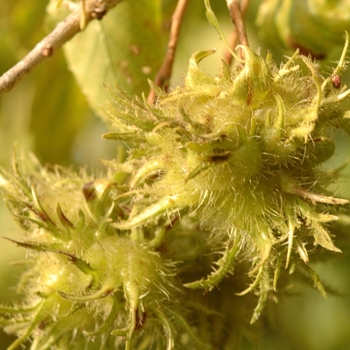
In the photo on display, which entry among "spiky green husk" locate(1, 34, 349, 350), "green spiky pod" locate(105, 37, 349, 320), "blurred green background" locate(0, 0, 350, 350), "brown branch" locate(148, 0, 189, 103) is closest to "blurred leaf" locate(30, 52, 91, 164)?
"blurred green background" locate(0, 0, 350, 350)

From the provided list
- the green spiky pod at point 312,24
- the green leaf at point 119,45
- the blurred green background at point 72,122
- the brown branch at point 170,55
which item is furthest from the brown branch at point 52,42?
the blurred green background at point 72,122

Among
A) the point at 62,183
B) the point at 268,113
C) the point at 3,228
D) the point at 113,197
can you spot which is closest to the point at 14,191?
the point at 62,183

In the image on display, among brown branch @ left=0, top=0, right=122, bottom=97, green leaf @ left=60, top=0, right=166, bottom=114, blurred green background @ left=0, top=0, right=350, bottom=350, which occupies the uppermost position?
brown branch @ left=0, top=0, right=122, bottom=97

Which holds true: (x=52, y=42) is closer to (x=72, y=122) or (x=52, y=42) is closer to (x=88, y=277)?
(x=88, y=277)

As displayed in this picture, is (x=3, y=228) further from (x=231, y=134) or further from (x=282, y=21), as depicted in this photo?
(x=231, y=134)

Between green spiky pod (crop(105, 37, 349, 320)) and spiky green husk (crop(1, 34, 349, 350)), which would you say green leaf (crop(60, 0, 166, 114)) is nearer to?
spiky green husk (crop(1, 34, 349, 350))

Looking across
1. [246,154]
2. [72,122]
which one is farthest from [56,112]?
[246,154]
